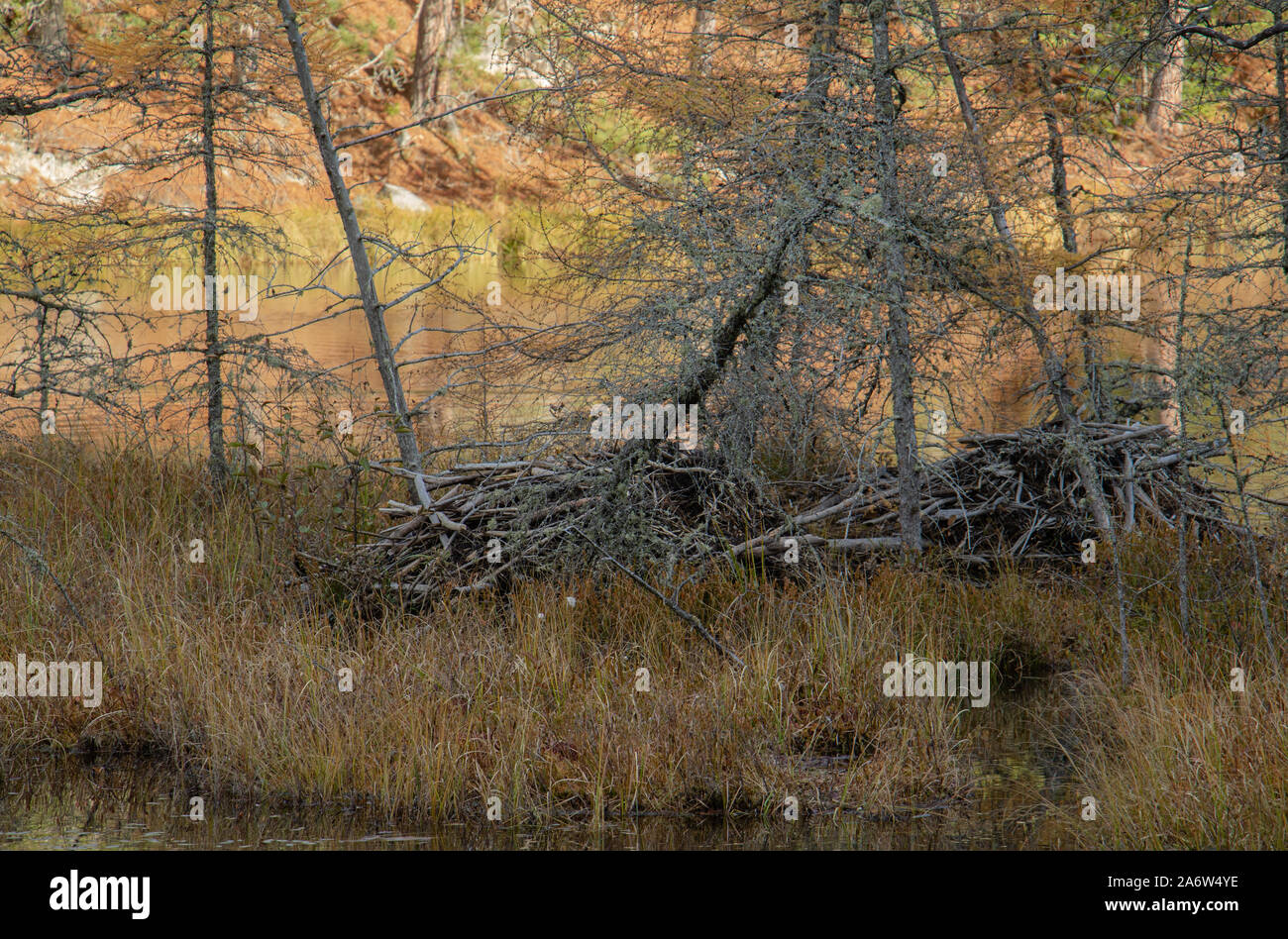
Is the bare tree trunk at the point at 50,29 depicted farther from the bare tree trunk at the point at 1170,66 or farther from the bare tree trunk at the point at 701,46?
the bare tree trunk at the point at 1170,66

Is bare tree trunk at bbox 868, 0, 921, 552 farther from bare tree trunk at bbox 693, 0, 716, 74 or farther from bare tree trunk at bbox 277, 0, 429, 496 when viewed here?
bare tree trunk at bbox 277, 0, 429, 496

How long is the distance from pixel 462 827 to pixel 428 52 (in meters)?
29.2

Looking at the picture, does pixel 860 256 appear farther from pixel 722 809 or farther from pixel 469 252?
pixel 722 809

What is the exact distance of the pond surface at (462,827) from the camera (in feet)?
16.2

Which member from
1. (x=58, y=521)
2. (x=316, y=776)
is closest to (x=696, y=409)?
(x=316, y=776)

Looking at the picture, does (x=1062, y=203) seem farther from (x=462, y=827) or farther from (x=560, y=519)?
(x=462, y=827)

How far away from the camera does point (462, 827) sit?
201 inches

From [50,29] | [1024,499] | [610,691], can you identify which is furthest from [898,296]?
[50,29]

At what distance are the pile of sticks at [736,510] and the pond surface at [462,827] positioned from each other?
6.68 ft

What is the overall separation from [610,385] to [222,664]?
8.47ft

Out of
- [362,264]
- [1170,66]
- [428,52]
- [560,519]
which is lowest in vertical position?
[560,519]

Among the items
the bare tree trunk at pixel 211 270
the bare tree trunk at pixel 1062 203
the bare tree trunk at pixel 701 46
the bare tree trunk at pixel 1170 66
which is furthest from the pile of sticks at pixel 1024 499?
the bare tree trunk at pixel 211 270

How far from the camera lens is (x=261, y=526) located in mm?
8062
